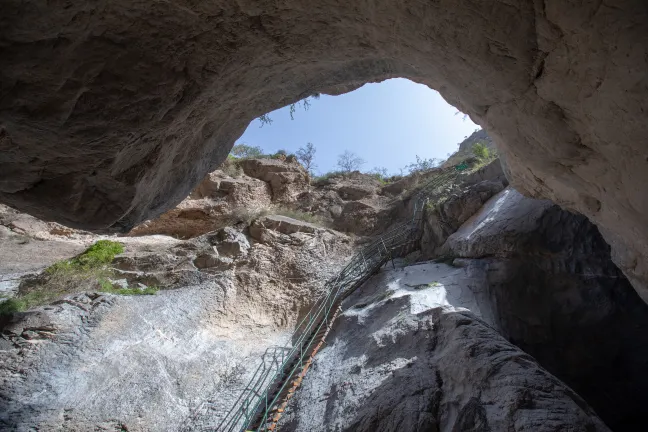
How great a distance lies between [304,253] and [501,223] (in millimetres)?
5281

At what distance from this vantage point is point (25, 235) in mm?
10695

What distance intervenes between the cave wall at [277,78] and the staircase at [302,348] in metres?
4.16

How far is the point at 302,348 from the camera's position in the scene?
7930 millimetres

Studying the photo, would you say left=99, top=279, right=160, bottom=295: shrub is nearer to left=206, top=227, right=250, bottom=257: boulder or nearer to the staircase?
left=206, top=227, right=250, bottom=257: boulder

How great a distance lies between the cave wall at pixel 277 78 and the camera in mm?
2232

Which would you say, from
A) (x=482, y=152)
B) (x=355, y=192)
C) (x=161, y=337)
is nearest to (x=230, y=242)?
(x=161, y=337)

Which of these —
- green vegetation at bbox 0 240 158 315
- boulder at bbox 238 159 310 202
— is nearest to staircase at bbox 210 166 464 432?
green vegetation at bbox 0 240 158 315

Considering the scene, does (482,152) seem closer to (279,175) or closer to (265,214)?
(279,175)

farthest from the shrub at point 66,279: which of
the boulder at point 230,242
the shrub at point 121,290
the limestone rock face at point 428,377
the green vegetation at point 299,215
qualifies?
the limestone rock face at point 428,377

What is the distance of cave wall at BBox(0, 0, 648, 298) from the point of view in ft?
7.32

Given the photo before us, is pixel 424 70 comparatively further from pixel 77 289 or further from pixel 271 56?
pixel 77 289

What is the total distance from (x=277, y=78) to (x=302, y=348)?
5654 millimetres

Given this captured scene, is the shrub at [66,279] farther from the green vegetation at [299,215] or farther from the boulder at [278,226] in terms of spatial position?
the green vegetation at [299,215]

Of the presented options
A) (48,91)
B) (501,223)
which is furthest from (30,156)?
(501,223)
